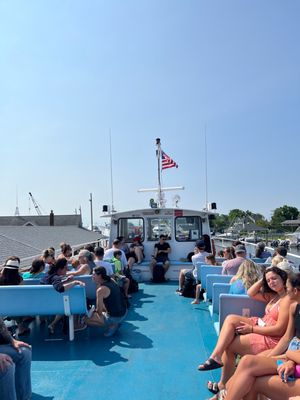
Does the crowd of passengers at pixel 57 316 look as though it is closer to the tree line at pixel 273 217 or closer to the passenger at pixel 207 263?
the passenger at pixel 207 263

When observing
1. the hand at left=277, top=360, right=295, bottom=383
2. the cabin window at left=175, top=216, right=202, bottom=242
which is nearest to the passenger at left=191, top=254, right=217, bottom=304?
the cabin window at left=175, top=216, right=202, bottom=242

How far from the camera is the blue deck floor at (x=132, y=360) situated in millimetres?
3471

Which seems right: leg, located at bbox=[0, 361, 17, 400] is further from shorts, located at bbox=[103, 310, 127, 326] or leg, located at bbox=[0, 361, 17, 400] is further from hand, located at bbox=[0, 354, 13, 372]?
shorts, located at bbox=[103, 310, 127, 326]

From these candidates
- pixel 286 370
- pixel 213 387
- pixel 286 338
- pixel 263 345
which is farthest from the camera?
pixel 213 387

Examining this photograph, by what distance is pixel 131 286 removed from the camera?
7973 millimetres

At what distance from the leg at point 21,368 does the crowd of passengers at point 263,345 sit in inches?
68.9

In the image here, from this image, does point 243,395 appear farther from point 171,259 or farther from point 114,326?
point 171,259

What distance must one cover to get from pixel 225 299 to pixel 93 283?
255cm

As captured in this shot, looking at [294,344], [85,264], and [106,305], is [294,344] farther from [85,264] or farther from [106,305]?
[85,264]

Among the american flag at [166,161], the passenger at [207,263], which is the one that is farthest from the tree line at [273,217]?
the passenger at [207,263]

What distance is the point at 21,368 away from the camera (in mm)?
3053

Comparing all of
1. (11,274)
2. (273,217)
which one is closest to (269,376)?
(11,274)

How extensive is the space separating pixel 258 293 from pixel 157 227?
682cm

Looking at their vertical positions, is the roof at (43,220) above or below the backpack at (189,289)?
above
